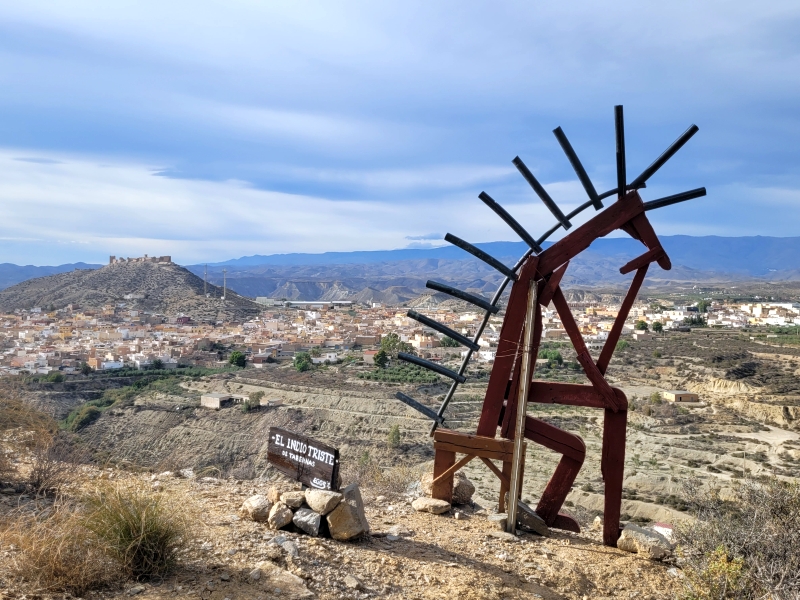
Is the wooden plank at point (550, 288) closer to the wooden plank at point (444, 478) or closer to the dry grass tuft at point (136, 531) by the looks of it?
the wooden plank at point (444, 478)

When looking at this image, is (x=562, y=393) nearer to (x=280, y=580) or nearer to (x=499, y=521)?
(x=499, y=521)

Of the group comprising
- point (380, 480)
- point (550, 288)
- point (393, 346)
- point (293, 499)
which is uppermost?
point (550, 288)

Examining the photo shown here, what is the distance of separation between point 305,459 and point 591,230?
3688 millimetres

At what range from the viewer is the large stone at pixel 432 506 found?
22.8 feet

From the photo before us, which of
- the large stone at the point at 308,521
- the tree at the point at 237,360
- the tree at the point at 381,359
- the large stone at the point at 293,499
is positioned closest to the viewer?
the large stone at the point at 308,521

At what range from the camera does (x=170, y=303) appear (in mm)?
109625

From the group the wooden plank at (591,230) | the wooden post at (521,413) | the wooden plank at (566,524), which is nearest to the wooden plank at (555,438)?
the wooden post at (521,413)

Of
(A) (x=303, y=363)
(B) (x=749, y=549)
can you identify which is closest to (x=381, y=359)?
(A) (x=303, y=363)

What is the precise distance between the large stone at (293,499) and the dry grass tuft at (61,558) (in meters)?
1.60

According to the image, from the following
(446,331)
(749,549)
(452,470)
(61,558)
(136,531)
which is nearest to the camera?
(61,558)

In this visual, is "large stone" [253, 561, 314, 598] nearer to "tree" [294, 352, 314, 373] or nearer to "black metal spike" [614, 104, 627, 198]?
"black metal spike" [614, 104, 627, 198]

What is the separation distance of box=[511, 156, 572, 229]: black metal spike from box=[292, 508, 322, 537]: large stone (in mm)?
3766

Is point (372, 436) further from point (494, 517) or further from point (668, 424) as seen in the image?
point (494, 517)

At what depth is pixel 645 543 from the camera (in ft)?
20.1
